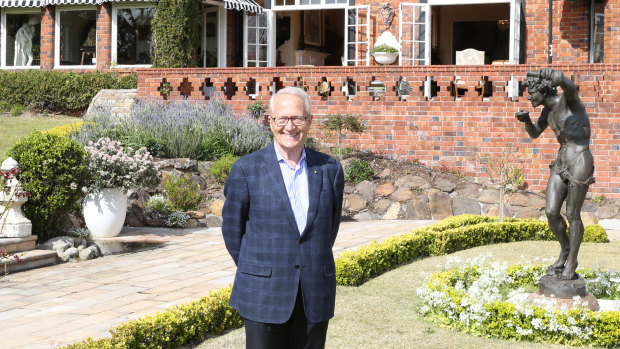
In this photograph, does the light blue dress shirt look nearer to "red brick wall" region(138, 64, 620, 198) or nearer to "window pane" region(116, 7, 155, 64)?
"red brick wall" region(138, 64, 620, 198)

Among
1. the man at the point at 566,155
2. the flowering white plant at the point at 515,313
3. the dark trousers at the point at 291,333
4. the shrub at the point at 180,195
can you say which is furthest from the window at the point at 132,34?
the dark trousers at the point at 291,333

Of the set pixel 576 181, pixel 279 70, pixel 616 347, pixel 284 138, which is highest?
pixel 279 70

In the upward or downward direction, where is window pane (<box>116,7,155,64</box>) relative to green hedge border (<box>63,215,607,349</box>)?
upward

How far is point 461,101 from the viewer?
1484cm

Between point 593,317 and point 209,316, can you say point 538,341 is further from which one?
point 209,316

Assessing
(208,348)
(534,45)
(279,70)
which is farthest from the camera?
(534,45)

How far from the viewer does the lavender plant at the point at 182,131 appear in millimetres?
14180

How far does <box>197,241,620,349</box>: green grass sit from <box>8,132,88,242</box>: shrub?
13.3 feet

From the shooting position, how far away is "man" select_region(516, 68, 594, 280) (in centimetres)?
678

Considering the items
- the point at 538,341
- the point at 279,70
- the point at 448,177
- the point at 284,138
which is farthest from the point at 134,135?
the point at 284,138

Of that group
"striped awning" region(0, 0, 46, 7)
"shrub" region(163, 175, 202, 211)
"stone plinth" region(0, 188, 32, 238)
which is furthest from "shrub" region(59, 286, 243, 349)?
"striped awning" region(0, 0, 46, 7)

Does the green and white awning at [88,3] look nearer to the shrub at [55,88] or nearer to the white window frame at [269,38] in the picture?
the white window frame at [269,38]

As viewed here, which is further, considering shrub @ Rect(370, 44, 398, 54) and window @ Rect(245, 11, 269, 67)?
window @ Rect(245, 11, 269, 67)

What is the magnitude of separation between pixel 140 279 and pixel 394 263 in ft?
9.98
